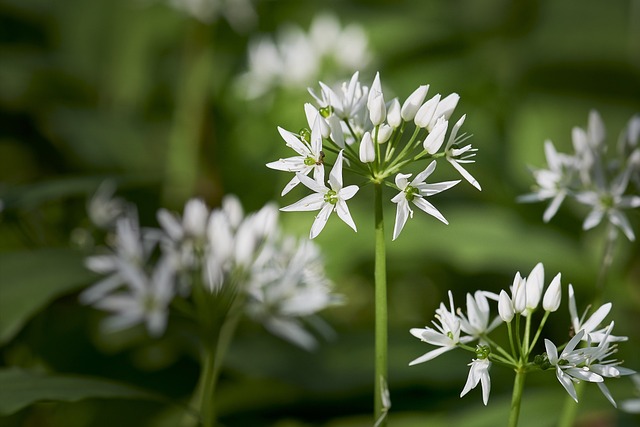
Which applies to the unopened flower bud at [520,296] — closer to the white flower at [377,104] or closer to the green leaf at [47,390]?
the white flower at [377,104]

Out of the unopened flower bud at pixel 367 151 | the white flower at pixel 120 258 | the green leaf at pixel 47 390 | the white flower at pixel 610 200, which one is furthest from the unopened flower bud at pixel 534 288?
the white flower at pixel 120 258

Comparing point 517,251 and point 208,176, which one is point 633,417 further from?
point 208,176

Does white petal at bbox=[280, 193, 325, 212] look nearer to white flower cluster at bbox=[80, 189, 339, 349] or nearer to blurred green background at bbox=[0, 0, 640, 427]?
white flower cluster at bbox=[80, 189, 339, 349]

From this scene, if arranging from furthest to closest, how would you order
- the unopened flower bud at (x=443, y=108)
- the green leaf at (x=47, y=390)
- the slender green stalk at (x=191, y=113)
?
the slender green stalk at (x=191, y=113)
the green leaf at (x=47, y=390)
the unopened flower bud at (x=443, y=108)

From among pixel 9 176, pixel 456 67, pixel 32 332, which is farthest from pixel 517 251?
pixel 9 176

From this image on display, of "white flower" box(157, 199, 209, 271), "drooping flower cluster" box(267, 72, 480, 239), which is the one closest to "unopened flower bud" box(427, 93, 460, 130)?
"drooping flower cluster" box(267, 72, 480, 239)
